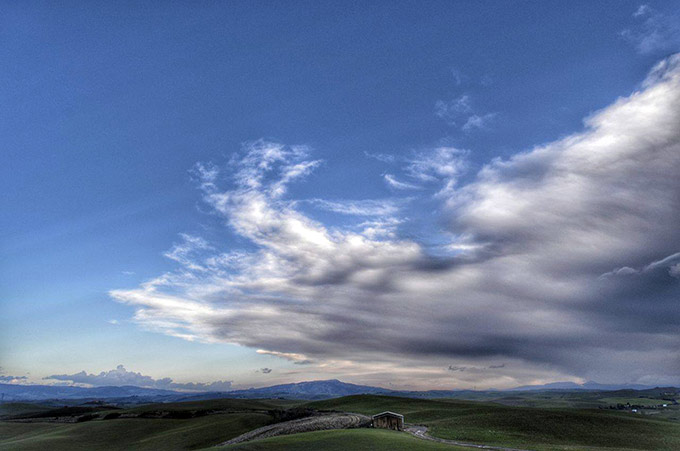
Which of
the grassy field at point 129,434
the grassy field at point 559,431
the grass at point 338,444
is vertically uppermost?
the grass at point 338,444

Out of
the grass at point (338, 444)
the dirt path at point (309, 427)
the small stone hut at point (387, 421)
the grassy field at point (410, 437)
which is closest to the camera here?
the grass at point (338, 444)

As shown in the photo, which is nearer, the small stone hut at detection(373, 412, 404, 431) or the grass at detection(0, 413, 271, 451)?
the small stone hut at detection(373, 412, 404, 431)

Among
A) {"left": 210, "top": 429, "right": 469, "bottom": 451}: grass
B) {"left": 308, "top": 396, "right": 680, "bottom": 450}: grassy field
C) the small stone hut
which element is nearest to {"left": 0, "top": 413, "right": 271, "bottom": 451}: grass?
the small stone hut

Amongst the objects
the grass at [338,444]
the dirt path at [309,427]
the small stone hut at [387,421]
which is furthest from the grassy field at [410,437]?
the dirt path at [309,427]

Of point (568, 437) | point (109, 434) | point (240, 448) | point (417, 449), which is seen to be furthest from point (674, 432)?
point (109, 434)

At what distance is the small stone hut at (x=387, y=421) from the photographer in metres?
82.3

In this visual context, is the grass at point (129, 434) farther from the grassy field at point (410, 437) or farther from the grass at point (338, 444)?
the grass at point (338, 444)

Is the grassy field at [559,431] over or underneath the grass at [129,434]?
over

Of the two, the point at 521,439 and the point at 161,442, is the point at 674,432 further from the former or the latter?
the point at 161,442

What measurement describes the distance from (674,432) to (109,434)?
13277 cm

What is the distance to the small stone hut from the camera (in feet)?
270

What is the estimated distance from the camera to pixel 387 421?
83312mm

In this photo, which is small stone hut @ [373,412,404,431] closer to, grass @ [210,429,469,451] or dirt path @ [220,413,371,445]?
dirt path @ [220,413,371,445]

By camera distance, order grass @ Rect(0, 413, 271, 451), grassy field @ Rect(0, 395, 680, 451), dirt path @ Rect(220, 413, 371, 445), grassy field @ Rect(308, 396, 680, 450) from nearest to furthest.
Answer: grassy field @ Rect(0, 395, 680, 451)
grassy field @ Rect(308, 396, 680, 450)
dirt path @ Rect(220, 413, 371, 445)
grass @ Rect(0, 413, 271, 451)
